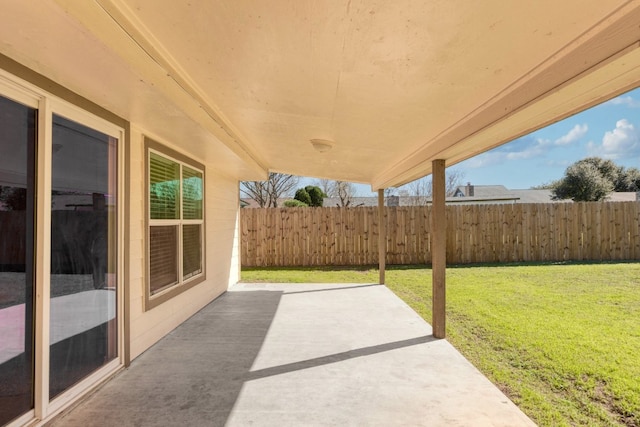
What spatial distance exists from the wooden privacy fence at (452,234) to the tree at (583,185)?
1205 cm

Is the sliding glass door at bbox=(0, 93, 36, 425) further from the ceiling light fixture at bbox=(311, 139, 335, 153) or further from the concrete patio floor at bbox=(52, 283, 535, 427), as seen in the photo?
the ceiling light fixture at bbox=(311, 139, 335, 153)

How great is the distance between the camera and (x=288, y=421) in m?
2.28

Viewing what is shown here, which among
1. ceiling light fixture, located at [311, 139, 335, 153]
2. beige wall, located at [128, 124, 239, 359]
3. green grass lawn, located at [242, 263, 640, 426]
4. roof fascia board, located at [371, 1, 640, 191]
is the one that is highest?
ceiling light fixture, located at [311, 139, 335, 153]

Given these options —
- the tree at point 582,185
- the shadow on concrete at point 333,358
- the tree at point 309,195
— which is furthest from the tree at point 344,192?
the shadow on concrete at point 333,358

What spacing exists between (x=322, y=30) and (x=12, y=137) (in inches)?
75.3

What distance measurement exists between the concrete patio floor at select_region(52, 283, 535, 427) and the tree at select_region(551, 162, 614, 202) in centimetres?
2046

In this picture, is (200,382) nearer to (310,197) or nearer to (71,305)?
(71,305)

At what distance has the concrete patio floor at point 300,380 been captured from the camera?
7.60ft

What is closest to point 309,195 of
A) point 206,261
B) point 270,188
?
point 270,188

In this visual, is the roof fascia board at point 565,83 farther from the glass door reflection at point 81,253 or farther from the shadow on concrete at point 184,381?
the glass door reflection at point 81,253

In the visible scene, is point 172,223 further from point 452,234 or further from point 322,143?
point 452,234

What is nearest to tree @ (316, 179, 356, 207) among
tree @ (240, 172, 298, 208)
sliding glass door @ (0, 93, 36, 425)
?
tree @ (240, 172, 298, 208)

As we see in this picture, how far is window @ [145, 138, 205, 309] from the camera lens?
12.2ft

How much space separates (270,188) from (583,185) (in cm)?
1819
